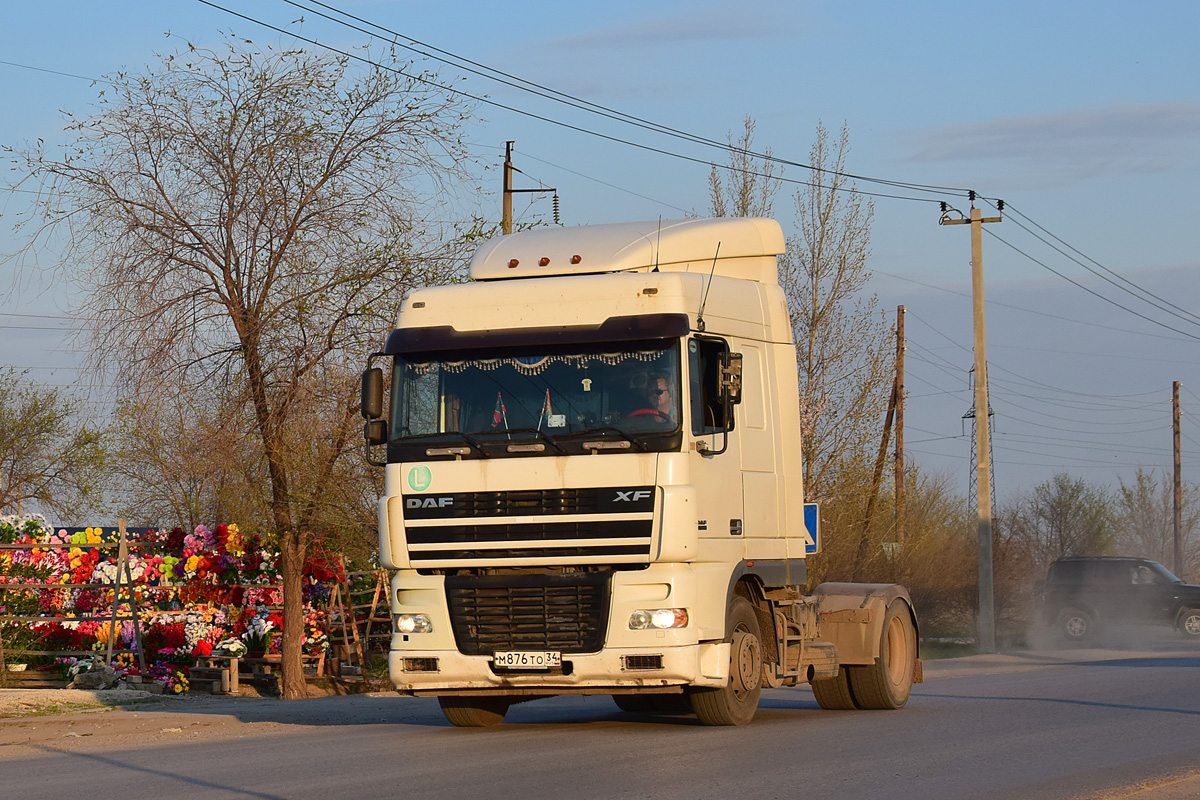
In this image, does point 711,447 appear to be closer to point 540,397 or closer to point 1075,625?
point 540,397

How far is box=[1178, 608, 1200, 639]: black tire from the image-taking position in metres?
36.8

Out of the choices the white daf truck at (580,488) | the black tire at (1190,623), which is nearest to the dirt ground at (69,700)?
the white daf truck at (580,488)

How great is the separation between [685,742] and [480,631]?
186cm

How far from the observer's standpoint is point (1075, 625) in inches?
1460

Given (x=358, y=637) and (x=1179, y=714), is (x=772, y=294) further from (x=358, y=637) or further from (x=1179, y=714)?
(x=358, y=637)

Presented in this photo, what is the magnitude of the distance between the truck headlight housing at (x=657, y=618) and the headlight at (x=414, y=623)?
1.73 metres

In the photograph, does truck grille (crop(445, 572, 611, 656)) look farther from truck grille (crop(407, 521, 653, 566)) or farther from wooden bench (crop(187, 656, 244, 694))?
wooden bench (crop(187, 656, 244, 694))

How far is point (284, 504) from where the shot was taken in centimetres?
1945

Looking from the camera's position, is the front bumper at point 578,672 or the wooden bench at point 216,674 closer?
the front bumper at point 578,672

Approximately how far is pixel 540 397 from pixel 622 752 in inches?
114

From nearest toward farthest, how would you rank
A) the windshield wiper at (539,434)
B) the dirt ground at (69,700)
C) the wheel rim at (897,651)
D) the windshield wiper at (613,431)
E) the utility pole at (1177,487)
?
the windshield wiper at (613,431) < the windshield wiper at (539,434) < the wheel rim at (897,651) < the dirt ground at (69,700) < the utility pole at (1177,487)

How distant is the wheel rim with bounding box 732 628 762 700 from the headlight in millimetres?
2585

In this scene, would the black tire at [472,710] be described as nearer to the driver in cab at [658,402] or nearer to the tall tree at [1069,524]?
the driver in cab at [658,402]

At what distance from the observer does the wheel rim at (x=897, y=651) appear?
15297 millimetres
